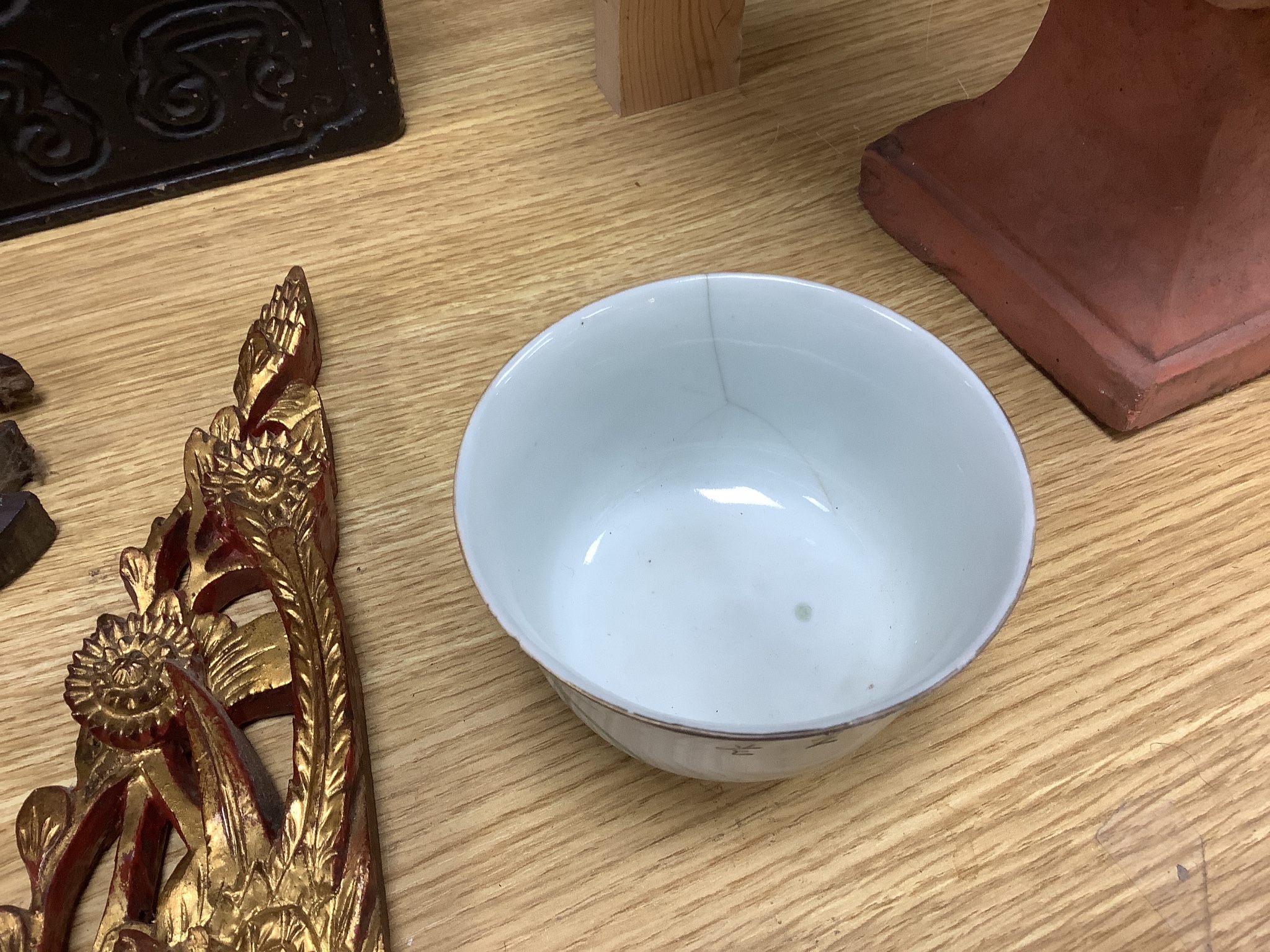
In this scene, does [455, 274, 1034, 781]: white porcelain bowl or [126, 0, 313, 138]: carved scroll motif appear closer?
[455, 274, 1034, 781]: white porcelain bowl

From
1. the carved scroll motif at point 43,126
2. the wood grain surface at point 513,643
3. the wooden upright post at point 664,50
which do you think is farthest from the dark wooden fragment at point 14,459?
the wooden upright post at point 664,50

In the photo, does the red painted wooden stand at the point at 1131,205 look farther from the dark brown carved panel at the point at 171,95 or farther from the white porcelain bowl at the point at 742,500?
the dark brown carved panel at the point at 171,95

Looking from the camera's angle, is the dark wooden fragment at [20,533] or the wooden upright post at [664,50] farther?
the wooden upright post at [664,50]

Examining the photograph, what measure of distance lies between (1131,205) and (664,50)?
0.32 metres

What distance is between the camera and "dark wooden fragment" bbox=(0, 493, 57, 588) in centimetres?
44

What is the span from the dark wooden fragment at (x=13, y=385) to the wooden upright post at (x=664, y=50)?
0.41 metres

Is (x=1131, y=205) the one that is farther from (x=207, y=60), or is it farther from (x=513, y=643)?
(x=207, y=60)

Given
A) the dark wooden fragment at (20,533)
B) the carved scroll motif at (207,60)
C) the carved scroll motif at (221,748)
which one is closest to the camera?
the carved scroll motif at (221,748)

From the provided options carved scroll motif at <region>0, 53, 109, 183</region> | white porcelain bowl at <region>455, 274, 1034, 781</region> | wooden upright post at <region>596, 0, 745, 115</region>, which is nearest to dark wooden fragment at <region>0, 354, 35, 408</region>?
carved scroll motif at <region>0, 53, 109, 183</region>

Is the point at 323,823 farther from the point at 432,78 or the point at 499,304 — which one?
the point at 432,78

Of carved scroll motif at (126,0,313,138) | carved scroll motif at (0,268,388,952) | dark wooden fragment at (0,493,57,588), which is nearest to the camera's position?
carved scroll motif at (0,268,388,952)

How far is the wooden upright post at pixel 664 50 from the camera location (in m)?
0.63

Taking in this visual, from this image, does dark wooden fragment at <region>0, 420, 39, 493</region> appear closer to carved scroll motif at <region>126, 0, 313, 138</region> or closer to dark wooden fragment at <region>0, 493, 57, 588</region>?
dark wooden fragment at <region>0, 493, 57, 588</region>

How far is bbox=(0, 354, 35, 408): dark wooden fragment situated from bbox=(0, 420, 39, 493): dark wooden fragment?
0.10ft
